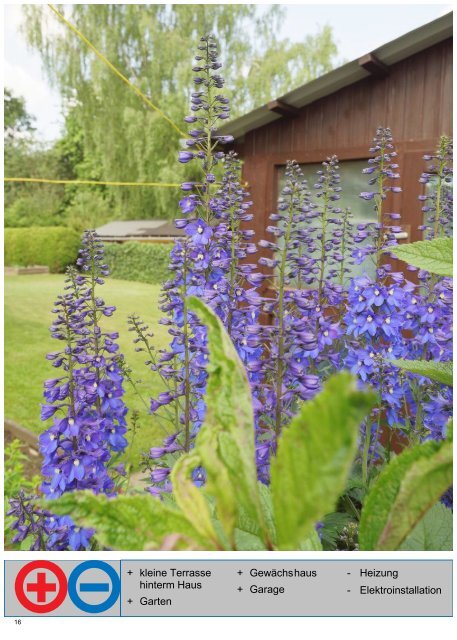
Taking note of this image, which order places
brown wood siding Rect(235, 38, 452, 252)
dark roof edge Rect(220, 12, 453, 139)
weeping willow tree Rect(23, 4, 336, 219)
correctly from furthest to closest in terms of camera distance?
weeping willow tree Rect(23, 4, 336, 219), brown wood siding Rect(235, 38, 452, 252), dark roof edge Rect(220, 12, 453, 139)

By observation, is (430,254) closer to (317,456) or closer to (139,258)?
(317,456)

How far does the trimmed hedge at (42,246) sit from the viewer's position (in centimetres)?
1166

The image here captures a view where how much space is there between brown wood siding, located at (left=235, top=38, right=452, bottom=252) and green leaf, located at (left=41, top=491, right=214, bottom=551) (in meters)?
2.68

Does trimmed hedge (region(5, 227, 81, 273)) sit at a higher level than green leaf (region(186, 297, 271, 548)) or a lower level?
higher

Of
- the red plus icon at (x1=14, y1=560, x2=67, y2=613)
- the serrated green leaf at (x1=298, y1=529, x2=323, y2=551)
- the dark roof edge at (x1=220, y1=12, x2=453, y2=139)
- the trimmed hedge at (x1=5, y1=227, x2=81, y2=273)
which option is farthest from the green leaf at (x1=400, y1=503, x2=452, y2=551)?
the trimmed hedge at (x1=5, y1=227, x2=81, y2=273)

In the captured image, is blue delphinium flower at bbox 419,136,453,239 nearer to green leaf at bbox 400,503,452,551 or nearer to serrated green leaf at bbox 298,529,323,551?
green leaf at bbox 400,503,452,551

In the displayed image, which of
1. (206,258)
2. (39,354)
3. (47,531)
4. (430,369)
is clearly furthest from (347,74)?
(39,354)

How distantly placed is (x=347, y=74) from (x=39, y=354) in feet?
11.7

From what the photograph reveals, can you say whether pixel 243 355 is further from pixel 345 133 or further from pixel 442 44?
pixel 345 133

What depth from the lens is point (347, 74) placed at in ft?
10.8

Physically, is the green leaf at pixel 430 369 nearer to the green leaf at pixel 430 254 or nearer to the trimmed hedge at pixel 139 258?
the green leaf at pixel 430 254

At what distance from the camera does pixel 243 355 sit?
3.89 ft

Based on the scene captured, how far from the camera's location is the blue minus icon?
61 centimetres

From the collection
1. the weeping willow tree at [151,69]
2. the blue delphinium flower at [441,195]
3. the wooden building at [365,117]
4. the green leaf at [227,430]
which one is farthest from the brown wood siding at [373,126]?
the weeping willow tree at [151,69]
